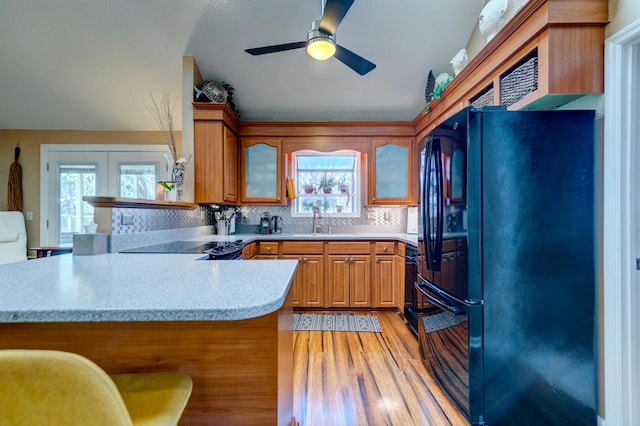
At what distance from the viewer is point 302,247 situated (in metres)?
3.07

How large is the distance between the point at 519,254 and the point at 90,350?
1867 mm

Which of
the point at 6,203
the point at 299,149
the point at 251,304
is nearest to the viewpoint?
the point at 251,304

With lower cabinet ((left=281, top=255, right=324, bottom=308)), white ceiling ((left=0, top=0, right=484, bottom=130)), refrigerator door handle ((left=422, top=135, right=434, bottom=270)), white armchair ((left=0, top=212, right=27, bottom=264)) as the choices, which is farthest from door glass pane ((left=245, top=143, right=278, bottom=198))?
white armchair ((left=0, top=212, right=27, bottom=264))

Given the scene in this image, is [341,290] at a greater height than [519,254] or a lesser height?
lesser

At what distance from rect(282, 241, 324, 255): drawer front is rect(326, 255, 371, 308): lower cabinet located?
6.7 inches

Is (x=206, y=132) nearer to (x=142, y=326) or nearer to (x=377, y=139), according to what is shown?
(x=377, y=139)

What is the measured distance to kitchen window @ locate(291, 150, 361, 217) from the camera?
12.1 feet

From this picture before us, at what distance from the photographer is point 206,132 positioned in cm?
280

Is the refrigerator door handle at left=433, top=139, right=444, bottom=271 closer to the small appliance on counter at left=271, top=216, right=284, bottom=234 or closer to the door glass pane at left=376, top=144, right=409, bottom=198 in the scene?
the door glass pane at left=376, top=144, right=409, bottom=198

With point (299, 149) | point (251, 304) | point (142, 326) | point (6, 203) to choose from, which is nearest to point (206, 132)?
point (299, 149)

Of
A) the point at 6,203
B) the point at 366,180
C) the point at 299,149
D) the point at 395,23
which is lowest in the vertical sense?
the point at 6,203

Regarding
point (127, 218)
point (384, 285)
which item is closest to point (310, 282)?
point (384, 285)

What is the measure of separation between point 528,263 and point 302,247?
6.81ft

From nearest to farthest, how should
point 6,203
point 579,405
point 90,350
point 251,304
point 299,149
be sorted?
point 251,304 < point 90,350 < point 579,405 < point 299,149 < point 6,203
